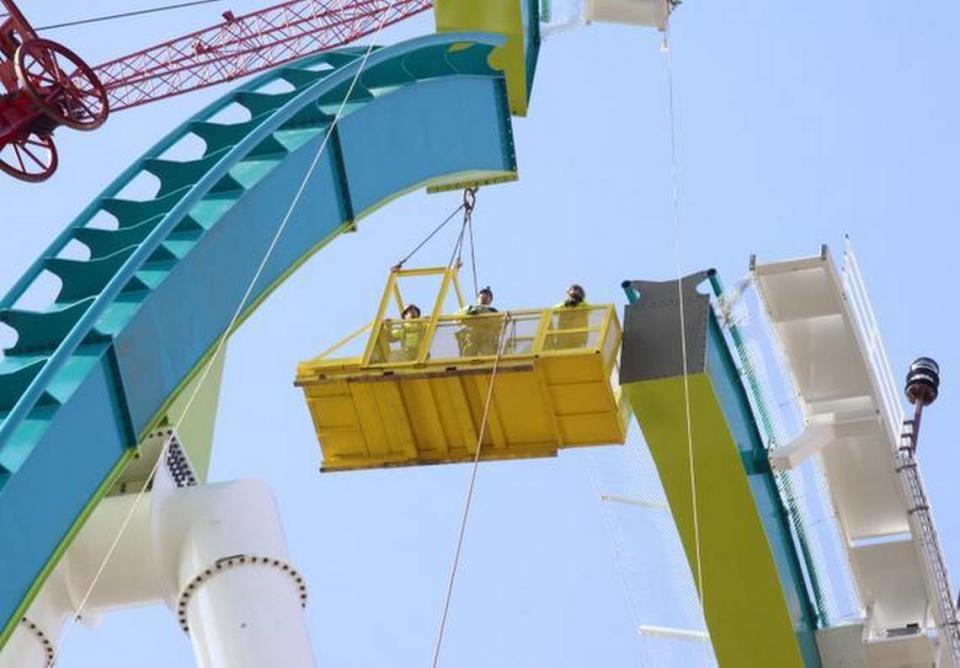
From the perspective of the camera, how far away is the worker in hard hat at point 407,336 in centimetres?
2683

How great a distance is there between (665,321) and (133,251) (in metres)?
7.92

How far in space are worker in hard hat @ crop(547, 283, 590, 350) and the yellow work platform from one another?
11 mm

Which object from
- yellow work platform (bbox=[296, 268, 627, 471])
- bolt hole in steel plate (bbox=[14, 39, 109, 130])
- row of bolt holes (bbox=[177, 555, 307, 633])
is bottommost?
row of bolt holes (bbox=[177, 555, 307, 633])

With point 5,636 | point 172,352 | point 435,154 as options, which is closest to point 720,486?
point 435,154

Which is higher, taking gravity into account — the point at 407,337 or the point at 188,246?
the point at 407,337

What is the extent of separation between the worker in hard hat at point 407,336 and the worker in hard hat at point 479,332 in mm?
454

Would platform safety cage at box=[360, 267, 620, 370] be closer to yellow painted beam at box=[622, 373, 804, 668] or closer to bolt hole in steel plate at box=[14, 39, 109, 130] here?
yellow painted beam at box=[622, 373, 804, 668]

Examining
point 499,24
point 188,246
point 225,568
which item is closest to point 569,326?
point 499,24

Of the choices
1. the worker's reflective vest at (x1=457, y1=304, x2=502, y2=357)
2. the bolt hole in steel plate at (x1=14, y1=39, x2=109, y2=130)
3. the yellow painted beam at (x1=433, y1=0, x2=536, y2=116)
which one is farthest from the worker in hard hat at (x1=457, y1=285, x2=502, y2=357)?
the bolt hole in steel plate at (x1=14, y1=39, x2=109, y2=130)

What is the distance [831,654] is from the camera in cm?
2841

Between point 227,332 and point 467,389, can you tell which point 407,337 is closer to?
point 467,389

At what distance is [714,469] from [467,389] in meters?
2.92

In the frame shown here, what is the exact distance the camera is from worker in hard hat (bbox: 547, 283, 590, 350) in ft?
87.0

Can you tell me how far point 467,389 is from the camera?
2658cm
